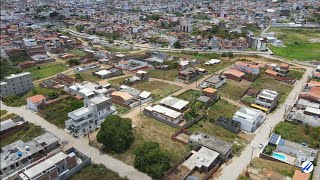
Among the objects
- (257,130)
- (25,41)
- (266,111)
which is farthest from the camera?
(25,41)

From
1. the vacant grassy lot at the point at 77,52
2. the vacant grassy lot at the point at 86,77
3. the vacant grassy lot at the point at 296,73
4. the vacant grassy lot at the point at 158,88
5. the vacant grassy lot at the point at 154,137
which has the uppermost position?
the vacant grassy lot at the point at 77,52

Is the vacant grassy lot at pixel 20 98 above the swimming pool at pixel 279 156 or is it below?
above

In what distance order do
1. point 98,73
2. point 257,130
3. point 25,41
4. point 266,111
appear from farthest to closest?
point 25,41
point 98,73
point 266,111
point 257,130

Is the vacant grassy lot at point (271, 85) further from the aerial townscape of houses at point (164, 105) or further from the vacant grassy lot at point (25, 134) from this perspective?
the vacant grassy lot at point (25, 134)

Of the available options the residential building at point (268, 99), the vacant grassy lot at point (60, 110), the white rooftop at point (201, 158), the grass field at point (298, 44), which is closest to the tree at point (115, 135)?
the white rooftop at point (201, 158)

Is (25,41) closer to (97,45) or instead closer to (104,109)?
(97,45)

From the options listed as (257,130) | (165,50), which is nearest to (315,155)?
(257,130)
